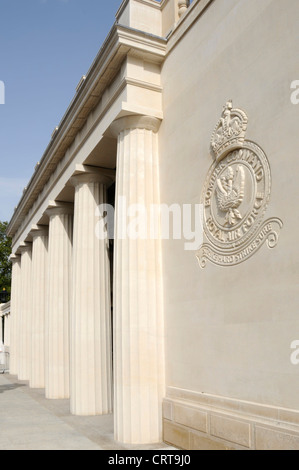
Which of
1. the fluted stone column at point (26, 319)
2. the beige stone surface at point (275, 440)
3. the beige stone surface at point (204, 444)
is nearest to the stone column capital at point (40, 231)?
the fluted stone column at point (26, 319)

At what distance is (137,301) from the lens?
39.0 feet

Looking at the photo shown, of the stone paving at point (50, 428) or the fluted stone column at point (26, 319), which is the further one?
the fluted stone column at point (26, 319)

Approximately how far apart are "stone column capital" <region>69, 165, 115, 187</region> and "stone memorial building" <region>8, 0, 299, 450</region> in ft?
0.17

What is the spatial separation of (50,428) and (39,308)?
459 inches

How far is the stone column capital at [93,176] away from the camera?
1673cm

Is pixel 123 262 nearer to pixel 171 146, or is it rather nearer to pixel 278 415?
pixel 171 146

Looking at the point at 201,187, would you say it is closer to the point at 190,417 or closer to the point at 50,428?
the point at 190,417

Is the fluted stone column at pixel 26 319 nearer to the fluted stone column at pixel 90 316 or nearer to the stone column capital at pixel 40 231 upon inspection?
the stone column capital at pixel 40 231

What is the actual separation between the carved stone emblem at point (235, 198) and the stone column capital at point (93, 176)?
7071 mm

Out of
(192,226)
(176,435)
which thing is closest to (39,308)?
(176,435)

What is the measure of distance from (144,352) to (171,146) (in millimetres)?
5460

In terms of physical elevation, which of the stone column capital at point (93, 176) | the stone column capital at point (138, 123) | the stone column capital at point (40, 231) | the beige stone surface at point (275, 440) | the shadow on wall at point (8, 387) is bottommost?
the shadow on wall at point (8, 387)

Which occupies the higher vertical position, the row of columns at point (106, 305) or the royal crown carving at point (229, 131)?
the royal crown carving at point (229, 131)

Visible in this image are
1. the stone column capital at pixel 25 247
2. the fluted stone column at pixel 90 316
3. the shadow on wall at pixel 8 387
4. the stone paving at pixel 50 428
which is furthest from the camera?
the stone column capital at pixel 25 247
